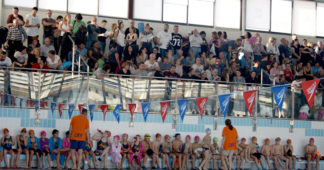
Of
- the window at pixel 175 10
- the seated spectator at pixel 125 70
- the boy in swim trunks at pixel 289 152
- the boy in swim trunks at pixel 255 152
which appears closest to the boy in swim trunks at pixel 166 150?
the seated spectator at pixel 125 70

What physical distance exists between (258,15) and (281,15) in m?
1.40

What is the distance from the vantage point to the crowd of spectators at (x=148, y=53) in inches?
776

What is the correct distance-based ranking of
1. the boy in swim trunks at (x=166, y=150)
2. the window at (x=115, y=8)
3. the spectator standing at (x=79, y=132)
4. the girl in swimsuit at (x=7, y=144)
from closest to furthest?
the spectator standing at (x=79, y=132)
the girl in swimsuit at (x=7, y=144)
the boy in swim trunks at (x=166, y=150)
the window at (x=115, y=8)

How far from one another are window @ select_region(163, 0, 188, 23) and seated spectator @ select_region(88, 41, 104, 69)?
19.7 feet

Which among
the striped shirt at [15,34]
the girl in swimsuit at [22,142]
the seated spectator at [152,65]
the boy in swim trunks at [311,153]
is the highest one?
the striped shirt at [15,34]

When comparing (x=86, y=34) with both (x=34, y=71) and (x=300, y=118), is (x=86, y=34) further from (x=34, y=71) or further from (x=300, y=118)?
(x=300, y=118)

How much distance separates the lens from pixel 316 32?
28453 mm

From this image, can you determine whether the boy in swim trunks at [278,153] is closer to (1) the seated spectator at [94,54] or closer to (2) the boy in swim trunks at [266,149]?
(2) the boy in swim trunks at [266,149]

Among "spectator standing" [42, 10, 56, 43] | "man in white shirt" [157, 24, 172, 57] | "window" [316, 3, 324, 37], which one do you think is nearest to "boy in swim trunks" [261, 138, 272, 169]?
"man in white shirt" [157, 24, 172, 57]

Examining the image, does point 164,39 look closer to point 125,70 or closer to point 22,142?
point 125,70

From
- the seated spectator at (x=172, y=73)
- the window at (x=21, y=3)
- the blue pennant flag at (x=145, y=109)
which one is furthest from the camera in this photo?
the window at (x=21, y=3)

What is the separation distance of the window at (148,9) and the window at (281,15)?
21.3 feet

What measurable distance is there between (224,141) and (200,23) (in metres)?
10.4

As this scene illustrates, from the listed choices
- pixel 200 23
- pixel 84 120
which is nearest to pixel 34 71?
pixel 84 120
